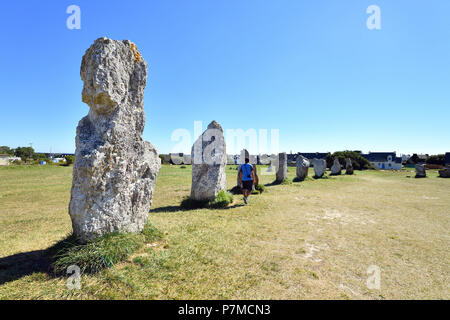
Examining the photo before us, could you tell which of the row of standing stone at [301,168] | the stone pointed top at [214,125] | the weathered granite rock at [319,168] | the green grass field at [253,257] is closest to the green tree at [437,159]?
the row of standing stone at [301,168]

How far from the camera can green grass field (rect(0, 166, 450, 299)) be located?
3217mm

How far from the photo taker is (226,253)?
14.6 ft

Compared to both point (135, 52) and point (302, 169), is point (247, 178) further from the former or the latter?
point (302, 169)

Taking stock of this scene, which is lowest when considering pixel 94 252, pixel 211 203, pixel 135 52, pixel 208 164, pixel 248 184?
pixel 211 203

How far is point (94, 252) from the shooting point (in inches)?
143

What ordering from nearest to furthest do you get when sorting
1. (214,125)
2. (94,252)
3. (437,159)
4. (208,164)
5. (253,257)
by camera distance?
1. (94,252)
2. (253,257)
3. (208,164)
4. (214,125)
5. (437,159)

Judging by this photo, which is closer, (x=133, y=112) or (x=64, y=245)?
(x=64, y=245)

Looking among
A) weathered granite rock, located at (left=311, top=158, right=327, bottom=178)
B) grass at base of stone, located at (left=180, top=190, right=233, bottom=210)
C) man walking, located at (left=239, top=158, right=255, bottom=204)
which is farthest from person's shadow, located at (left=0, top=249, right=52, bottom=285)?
weathered granite rock, located at (left=311, top=158, right=327, bottom=178)

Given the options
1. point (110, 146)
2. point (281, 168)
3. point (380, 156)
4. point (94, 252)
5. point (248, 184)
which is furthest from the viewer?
point (380, 156)

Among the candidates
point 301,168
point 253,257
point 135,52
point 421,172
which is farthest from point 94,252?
point 421,172

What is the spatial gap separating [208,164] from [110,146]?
5149 millimetres
